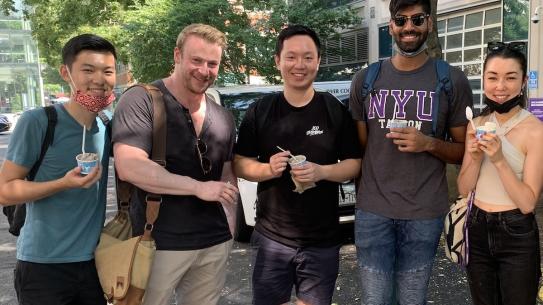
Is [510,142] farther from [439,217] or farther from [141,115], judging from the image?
[141,115]

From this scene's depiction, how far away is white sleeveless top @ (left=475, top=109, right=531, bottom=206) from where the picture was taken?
8.33 ft

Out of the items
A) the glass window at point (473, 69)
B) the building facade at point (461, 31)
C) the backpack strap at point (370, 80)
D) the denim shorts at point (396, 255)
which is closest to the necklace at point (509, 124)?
the denim shorts at point (396, 255)

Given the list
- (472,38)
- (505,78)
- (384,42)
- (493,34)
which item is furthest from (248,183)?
(384,42)

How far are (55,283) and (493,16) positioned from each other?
1431 centimetres

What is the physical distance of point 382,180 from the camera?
2.73 metres

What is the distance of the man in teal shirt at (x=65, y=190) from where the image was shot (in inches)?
88.8

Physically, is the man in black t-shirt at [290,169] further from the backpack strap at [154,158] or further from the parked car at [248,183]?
the parked car at [248,183]

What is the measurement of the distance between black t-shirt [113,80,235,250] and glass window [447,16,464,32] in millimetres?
14423

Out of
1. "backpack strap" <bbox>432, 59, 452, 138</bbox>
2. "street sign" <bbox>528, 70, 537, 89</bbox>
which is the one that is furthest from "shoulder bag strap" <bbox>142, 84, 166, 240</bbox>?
"street sign" <bbox>528, 70, 537, 89</bbox>

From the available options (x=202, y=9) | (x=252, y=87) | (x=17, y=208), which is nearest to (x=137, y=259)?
(x=17, y=208)

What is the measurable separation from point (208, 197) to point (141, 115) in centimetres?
54

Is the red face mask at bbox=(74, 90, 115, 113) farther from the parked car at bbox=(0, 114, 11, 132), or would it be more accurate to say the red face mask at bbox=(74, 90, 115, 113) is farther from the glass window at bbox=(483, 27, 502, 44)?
the parked car at bbox=(0, 114, 11, 132)

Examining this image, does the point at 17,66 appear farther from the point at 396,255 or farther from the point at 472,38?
the point at 396,255

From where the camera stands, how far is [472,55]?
48.4 ft
